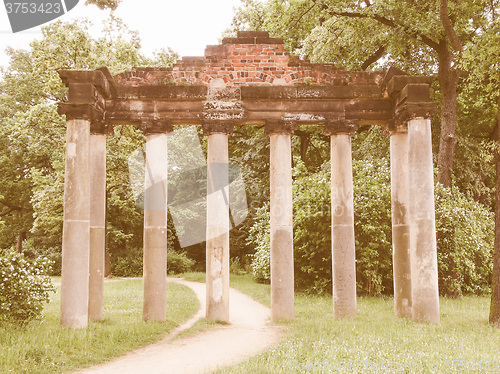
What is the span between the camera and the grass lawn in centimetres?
879

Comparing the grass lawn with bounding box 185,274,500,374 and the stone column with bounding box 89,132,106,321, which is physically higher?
the stone column with bounding box 89,132,106,321

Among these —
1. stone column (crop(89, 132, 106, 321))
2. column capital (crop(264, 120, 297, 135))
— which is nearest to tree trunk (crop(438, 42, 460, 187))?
column capital (crop(264, 120, 297, 135))

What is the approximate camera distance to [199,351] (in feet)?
36.6

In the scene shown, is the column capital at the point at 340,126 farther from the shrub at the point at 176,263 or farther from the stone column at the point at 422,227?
the shrub at the point at 176,263

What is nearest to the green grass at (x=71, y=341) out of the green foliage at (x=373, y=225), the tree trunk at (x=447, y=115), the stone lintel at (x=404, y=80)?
the green foliage at (x=373, y=225)

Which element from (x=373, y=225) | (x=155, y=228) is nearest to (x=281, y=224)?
(x=155, y=228)

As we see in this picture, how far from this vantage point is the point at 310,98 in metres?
15.2

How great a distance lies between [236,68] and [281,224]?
478 centimetres

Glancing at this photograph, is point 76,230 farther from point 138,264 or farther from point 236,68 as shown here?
point 138,264

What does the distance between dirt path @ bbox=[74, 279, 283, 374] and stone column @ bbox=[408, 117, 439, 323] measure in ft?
13.2

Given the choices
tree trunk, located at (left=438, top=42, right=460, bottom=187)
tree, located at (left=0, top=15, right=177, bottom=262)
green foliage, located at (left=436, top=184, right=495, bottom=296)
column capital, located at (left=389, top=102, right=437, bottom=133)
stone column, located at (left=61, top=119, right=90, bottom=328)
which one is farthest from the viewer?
tree, located at (left=0, top=15, right=177, bottom=262)

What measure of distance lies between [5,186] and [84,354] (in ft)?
104

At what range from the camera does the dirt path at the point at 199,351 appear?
9.58 m

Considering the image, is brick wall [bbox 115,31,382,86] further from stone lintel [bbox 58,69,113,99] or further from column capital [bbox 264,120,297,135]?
stone lintel [bbox 58,69,113,99]
